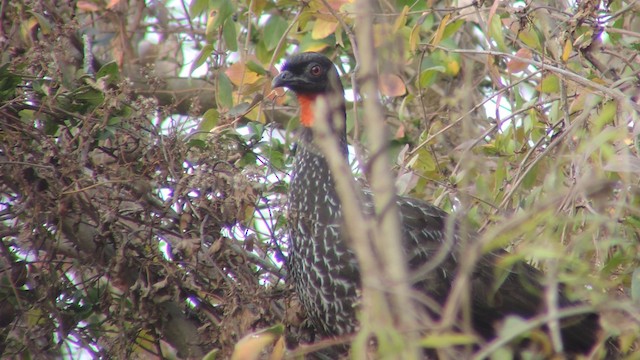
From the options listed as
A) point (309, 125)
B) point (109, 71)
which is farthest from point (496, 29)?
point (109, 71)

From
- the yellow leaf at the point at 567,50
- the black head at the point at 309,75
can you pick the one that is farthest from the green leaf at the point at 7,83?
the yellow leaf at the point at 567,50

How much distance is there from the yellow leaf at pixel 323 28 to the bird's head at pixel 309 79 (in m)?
0.10

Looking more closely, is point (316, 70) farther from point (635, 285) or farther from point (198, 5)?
point (635, 285)

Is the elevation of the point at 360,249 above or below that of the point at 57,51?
below

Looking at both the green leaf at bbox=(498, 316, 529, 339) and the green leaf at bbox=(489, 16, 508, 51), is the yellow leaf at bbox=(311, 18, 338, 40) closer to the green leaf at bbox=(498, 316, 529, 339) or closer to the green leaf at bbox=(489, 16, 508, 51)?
the green leaf at bbox=(489, 16, 508, 51)

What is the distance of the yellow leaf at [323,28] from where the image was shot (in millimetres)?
4805

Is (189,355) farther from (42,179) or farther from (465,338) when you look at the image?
(465,338)

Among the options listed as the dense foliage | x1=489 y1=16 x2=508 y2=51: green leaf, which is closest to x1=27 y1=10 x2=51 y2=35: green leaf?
the dense foliage

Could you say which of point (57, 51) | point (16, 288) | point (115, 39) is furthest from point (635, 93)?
point (115, 39)

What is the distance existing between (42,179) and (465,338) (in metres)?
2.21

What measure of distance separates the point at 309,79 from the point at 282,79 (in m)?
0.16

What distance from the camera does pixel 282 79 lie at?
15.4 ft

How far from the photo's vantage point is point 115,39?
599cm

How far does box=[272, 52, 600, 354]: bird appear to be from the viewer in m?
4.24
